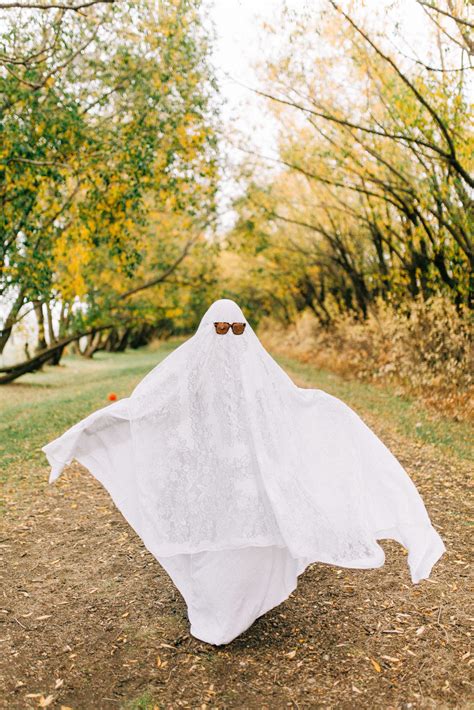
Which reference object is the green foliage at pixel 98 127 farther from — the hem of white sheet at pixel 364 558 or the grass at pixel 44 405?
the hem of white sheet at pixel 364 558

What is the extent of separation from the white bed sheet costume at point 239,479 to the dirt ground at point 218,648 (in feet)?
1.01

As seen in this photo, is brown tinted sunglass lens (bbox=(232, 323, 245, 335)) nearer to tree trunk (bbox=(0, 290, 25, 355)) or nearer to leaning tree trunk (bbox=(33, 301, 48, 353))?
tree trunk (bbox=(0, 290, 25, 355))

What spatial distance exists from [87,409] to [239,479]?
1081 cm

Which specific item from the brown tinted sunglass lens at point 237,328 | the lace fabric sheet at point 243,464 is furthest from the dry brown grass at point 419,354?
the brown tinted sunglass lens at point 237,328

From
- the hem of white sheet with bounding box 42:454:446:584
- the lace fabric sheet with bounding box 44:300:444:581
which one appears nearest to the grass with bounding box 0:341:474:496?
the lace fabric sheet with bounding box 44:300:444:581

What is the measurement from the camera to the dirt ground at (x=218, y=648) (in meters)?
3.52

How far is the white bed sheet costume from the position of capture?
383cm

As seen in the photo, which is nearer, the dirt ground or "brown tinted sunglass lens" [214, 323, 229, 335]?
the dirt ground

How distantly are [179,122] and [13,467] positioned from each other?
25.1 feet

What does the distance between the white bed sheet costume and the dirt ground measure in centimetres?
31

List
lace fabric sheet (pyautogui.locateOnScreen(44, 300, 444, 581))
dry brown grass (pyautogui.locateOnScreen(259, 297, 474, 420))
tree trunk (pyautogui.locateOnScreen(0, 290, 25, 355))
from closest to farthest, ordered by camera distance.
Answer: lace fabric sheet (pyautogui.locateOnScreen(44, 300, 444, 581))
dry brown grass (pyautogui.locateOnScreen(259, 297, 474, 420))
tree trunk (pyautogui.locateOnScreen(0, 290, 25, 355))

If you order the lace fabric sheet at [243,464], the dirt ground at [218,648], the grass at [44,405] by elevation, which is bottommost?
the dirt ground at [218,648]

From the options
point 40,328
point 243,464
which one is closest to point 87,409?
point 40,328

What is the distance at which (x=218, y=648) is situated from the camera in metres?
3.95
